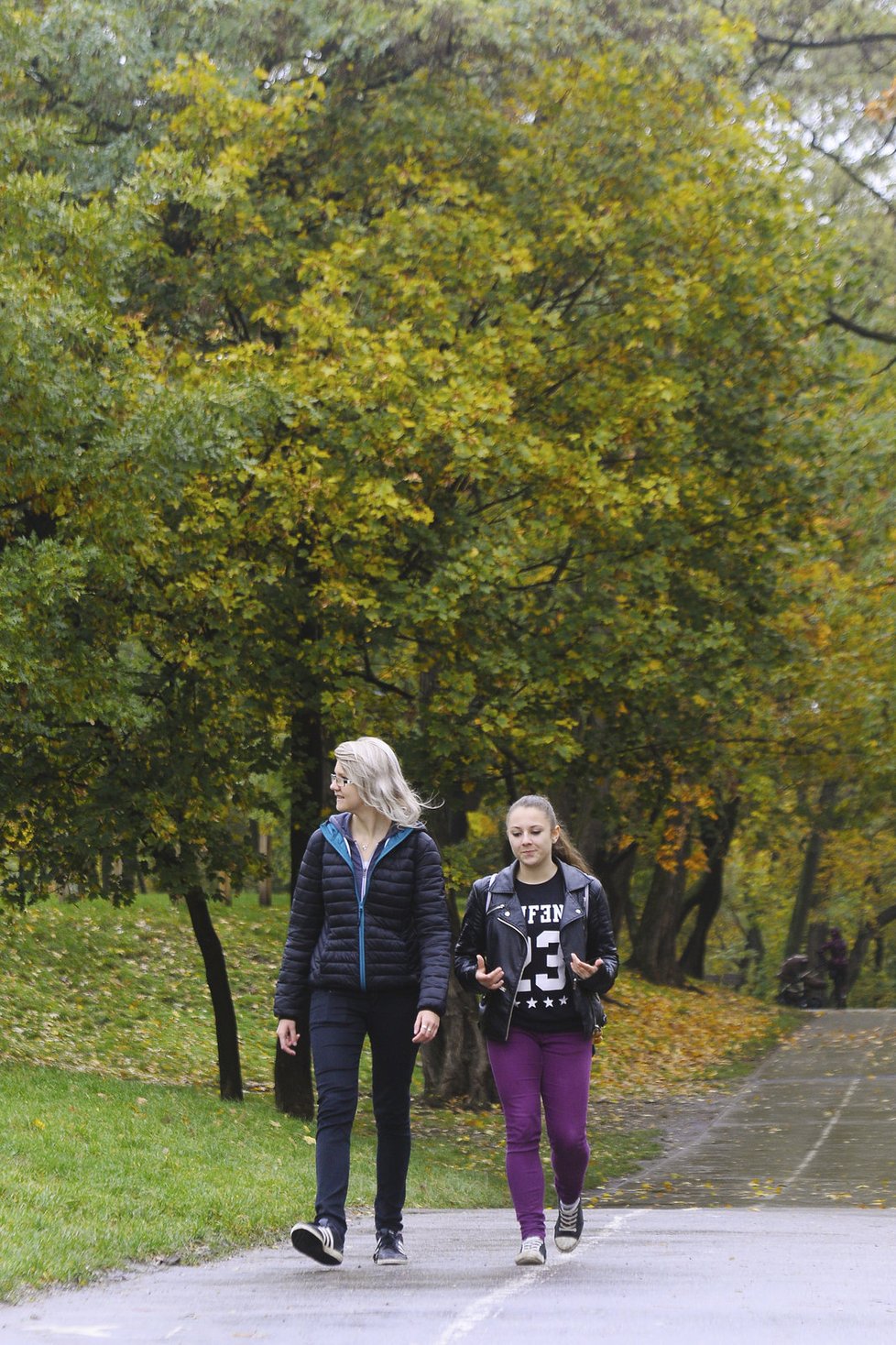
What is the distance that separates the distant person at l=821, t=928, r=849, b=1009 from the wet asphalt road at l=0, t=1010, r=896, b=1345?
31.0 m

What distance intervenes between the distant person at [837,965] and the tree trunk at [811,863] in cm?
158

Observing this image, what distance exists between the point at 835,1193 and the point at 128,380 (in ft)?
25.1

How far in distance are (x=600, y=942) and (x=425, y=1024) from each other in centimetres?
83

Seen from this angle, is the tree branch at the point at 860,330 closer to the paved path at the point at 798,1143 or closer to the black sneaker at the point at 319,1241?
the paved path at the point at 798,1143

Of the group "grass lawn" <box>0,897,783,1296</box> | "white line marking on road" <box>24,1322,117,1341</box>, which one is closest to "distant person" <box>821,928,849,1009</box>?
"grass lawn" <box>0,897,783,1296</box>

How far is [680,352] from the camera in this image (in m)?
15.8

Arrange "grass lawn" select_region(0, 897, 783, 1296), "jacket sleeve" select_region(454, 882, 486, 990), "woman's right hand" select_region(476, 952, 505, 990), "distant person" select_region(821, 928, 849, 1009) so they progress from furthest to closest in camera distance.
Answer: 1. "distant person" select_region(821, 928, 849, 1009)
2. "grass lawn" select_region(0, 897, 783, 1296)
3. "jacket sleeve" select_region(454, 882, 486, 990)
4. "woman's right hand" select_region(476, 952, 505, 990)

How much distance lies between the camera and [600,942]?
645 cm

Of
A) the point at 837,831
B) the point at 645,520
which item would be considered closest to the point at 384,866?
the point at 645,520

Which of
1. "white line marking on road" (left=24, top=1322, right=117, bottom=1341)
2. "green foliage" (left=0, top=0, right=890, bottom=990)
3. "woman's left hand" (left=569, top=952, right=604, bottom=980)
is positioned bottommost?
"white line marking on road" (left=24, top=1322, right=117, bottom=1341)

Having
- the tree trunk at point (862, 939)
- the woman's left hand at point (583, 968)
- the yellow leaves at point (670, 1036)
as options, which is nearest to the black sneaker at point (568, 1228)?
the woman's left hand at point (583, 968)

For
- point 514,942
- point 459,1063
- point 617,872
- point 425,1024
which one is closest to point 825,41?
point 459,1063

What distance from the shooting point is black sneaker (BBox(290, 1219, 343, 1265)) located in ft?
19.6

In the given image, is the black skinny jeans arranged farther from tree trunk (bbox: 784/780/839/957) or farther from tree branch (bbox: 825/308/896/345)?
tree trunk (bbox: 784/780/839/957)
